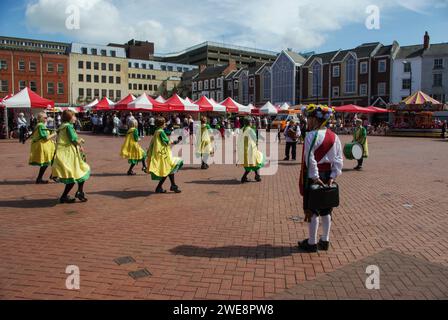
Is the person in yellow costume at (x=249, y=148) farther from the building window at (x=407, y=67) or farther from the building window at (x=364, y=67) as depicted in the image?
the building window at (x=364, y=67)

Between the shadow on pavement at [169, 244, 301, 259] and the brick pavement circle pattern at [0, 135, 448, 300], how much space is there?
0.04 ft

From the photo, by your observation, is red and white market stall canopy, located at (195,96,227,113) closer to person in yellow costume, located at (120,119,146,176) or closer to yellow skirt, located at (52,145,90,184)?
person in yellow costume, located at (120,119,146,176)

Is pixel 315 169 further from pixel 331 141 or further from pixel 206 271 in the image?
pixel 206 271

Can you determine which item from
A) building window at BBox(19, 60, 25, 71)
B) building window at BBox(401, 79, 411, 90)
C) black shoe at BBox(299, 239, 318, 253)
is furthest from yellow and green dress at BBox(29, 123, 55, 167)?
building window at BBox(19, 60, 25, 71)

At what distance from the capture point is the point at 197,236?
5.36 m

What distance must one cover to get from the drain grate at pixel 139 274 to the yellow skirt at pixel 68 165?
139 inches

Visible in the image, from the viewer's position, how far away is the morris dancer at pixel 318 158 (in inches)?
179

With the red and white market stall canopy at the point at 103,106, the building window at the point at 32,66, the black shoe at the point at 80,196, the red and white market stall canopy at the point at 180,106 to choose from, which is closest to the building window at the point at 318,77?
the red and white market stall canopy at the point at 180,106

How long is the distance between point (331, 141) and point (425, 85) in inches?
1996

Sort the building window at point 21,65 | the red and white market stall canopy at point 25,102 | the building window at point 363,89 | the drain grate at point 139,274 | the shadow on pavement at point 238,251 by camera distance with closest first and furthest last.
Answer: the drain grate at point 139,274 < the shadow on pavement at point 238,251 < the red and white market stall canopy at point 25,102 < the building window at point 363,89 < the building window at point 21,65

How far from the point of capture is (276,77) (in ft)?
208

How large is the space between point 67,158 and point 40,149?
2883 mm

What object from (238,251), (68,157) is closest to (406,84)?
(68,157)

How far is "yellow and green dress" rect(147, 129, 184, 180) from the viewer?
26.1 feet
